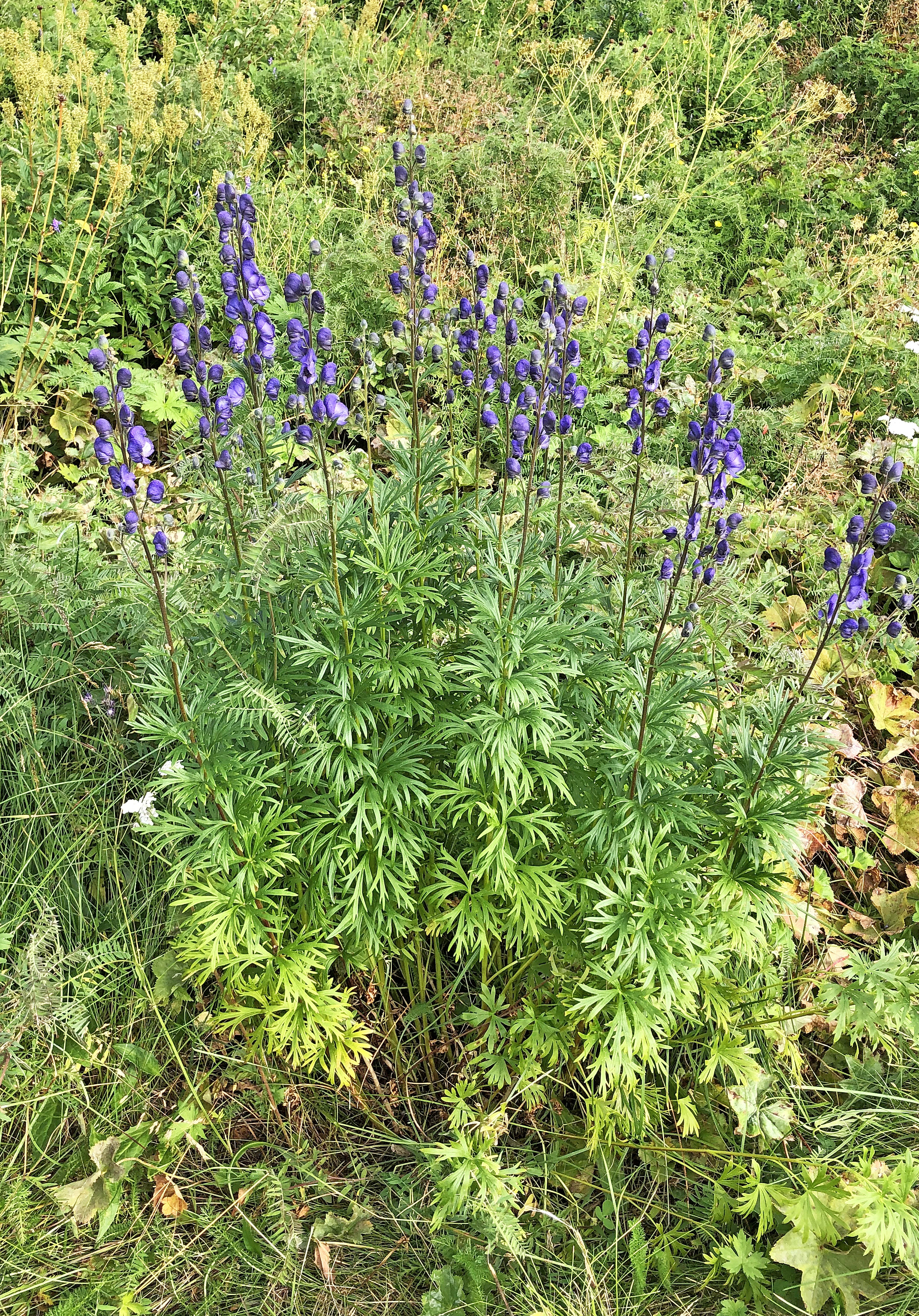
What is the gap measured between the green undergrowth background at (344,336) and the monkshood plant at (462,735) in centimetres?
26

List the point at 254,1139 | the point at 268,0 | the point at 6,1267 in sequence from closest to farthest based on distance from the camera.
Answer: the point at 6,1267
the point at 254,1139
the point at 268,0

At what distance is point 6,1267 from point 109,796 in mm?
1340

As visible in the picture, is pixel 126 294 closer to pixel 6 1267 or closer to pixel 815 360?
pixel 815 360

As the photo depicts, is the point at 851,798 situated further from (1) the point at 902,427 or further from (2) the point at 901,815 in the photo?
(1) the point at 902,427

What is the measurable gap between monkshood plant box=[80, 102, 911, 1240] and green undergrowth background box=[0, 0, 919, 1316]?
258mm

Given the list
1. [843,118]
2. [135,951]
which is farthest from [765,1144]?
[843,118]

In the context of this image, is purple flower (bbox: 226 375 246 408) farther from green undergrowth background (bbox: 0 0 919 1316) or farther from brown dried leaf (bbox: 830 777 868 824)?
brown dried leaf (bbox: 830 777 868 824)

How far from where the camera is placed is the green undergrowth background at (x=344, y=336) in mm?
2686

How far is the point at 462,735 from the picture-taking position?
8.60 feet

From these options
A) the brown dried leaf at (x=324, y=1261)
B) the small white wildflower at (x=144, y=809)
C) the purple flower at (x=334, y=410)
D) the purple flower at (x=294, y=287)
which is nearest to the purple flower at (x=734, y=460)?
the purple flower at (x=334, y=410)

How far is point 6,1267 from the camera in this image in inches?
103

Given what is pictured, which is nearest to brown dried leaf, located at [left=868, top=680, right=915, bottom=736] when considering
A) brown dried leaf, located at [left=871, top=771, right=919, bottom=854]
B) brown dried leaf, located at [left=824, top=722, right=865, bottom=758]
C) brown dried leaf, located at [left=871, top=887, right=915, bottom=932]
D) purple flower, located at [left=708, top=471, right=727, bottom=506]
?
brown dried leaf, located at [left=824, top=722, right=865, bottom=758]

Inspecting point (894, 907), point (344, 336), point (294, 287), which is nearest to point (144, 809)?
point (294, 287)

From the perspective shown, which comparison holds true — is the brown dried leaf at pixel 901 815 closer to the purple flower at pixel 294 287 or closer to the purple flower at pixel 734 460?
the purple flower at pixel 734 460
